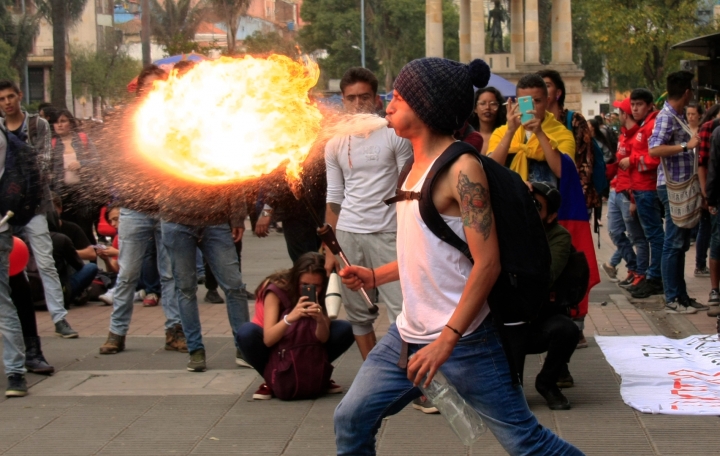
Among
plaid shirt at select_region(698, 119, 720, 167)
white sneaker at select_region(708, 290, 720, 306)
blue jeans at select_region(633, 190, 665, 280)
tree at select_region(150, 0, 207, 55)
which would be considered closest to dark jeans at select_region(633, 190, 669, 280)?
blue jeans at select_region(633, 190, 665, 280)

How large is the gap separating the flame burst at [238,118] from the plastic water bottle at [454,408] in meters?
1.60

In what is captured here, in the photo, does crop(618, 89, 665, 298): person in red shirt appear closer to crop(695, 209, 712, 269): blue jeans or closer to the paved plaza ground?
crop(695, 209, 712, 269): blue jeans

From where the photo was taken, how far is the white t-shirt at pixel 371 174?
6.04 meters

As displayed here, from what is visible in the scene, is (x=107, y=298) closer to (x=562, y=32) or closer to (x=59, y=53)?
(x=59, y=53)

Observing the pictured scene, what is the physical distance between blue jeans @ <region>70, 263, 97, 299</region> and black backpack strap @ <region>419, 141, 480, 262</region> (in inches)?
294

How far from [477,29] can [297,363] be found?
1993 inches

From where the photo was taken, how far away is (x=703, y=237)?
10.4 metres

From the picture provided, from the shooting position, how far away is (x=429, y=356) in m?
3.52

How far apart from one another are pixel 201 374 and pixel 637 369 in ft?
9.65

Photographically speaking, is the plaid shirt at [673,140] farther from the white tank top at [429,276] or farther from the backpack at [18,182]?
the white tank top at [429,276]

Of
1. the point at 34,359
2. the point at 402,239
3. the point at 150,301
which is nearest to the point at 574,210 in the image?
the point at 402,239

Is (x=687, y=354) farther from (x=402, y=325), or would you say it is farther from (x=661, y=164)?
(x=402, y=325)

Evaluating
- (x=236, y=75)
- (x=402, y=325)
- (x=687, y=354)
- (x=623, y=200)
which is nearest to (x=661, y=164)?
(x=623, y=200)

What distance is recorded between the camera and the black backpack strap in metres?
3.55
